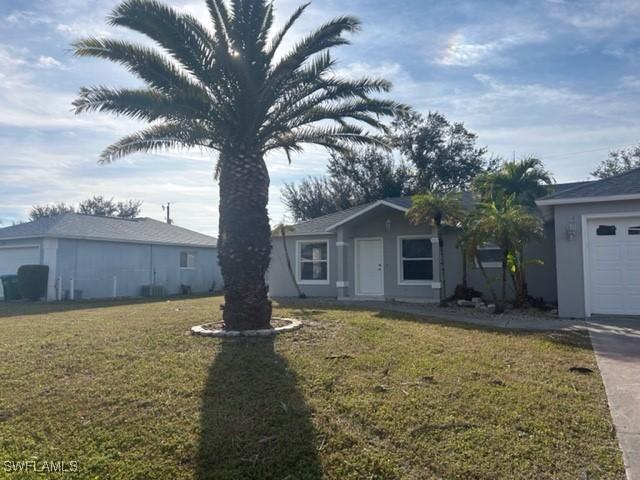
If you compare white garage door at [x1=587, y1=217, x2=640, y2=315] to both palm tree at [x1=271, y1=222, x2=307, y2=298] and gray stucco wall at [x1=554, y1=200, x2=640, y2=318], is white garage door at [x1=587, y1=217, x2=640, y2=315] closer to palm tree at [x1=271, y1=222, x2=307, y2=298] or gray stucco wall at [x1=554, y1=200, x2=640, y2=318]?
gray stucco wall at [x1=554, y1=200, x2=640, y2=318]

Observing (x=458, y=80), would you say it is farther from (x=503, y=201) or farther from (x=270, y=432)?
(x=270, y=432)

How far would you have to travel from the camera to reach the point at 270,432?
4.36 m

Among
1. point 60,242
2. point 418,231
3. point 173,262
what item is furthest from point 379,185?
point 60,242

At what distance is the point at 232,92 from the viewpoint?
8938 mm

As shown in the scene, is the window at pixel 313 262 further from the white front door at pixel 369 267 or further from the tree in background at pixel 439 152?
the tree in background at pixel 439 152

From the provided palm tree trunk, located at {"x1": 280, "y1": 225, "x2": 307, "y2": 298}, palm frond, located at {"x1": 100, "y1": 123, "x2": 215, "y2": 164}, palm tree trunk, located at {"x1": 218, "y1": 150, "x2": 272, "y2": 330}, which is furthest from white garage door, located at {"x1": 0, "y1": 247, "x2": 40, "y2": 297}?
palm tree trunk, located at {"x1": 218, "y1": 150, "x2": 272, "y2": 330}

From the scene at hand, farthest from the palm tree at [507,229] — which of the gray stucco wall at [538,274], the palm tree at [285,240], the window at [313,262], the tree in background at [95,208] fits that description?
the tree in background at [95,208]

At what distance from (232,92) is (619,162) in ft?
114

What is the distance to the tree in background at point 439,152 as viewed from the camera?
3469 centimetres

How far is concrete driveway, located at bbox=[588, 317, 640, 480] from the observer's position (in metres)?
4.03

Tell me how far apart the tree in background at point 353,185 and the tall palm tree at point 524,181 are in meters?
19.1

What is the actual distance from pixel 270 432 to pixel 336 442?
25.9 inches

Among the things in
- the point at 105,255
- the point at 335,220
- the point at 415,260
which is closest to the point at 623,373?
the point at 415,260

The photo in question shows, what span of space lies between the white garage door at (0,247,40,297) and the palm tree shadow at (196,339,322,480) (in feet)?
56.2
